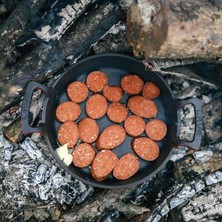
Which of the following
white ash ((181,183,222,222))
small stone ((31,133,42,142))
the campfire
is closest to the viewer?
the campfire

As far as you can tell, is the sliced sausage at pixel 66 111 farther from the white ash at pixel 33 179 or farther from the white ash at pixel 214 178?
the white ash at pixel 214 178

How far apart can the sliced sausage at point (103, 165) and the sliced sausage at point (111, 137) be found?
0.16 ft

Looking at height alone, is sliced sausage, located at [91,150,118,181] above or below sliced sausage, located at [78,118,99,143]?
below

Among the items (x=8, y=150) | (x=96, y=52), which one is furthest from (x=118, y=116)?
(x=8, y=150)

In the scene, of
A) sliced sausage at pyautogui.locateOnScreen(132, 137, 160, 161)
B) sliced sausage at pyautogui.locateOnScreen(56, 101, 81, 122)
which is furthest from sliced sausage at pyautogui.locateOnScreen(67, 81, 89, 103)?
sliced sausage at pyautogui.locateOnScreen(132, 137, 160, 161)

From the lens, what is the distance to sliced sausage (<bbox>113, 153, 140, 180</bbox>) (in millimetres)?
2551

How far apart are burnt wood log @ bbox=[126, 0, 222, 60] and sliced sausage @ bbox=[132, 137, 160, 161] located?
2.31 ft

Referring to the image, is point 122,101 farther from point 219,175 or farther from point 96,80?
point 219,175

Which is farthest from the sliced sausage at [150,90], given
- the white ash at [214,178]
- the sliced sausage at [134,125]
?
the white ash at [214,178]

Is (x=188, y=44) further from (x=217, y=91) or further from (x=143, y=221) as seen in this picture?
(x=143, y=221)

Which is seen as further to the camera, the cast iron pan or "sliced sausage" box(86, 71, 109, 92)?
"sliced sausage" box(86, 71, 109, 92)

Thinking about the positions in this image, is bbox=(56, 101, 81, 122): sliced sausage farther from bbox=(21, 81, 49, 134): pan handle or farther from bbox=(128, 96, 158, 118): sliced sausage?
bbox=(128, 96, 158, 118): sliced sausage

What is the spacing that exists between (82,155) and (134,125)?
0.42 meters

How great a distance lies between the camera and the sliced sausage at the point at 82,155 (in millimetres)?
2547
